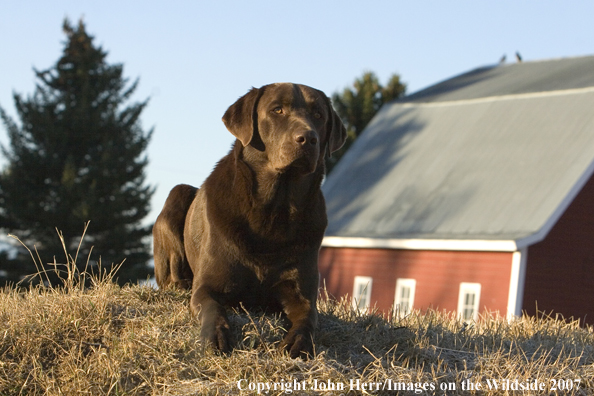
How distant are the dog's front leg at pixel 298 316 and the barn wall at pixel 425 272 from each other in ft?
43.0

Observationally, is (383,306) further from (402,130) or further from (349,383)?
(349,383)

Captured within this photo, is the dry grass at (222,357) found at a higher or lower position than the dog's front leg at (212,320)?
lower

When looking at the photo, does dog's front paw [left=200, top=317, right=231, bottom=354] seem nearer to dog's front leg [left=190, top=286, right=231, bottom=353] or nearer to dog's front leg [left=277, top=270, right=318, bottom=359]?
dog's front leg [left=190, top=286, right=231, bottom=353]

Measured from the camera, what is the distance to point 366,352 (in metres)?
5.31

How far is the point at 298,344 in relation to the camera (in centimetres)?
482

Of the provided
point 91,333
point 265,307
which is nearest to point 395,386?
point 265,307

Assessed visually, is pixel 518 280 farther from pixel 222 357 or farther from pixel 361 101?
pixel 361 101

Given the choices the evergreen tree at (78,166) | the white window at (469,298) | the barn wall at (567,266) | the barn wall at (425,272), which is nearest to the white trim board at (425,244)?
the barn wall at (425,272)

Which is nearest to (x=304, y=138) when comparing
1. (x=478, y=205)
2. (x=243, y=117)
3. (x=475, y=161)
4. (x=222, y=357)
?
(x=243, y=117)

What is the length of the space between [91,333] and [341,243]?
56.1ft

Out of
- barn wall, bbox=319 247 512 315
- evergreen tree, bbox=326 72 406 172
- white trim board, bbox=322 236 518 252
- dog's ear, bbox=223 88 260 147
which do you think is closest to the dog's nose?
dog's ear, bbox=223 88 260 147

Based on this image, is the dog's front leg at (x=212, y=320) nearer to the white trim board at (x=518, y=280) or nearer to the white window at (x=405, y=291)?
the white trim board at (x=518, y=280)

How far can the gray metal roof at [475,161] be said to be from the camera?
19016 mm

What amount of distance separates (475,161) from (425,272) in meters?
3.23
